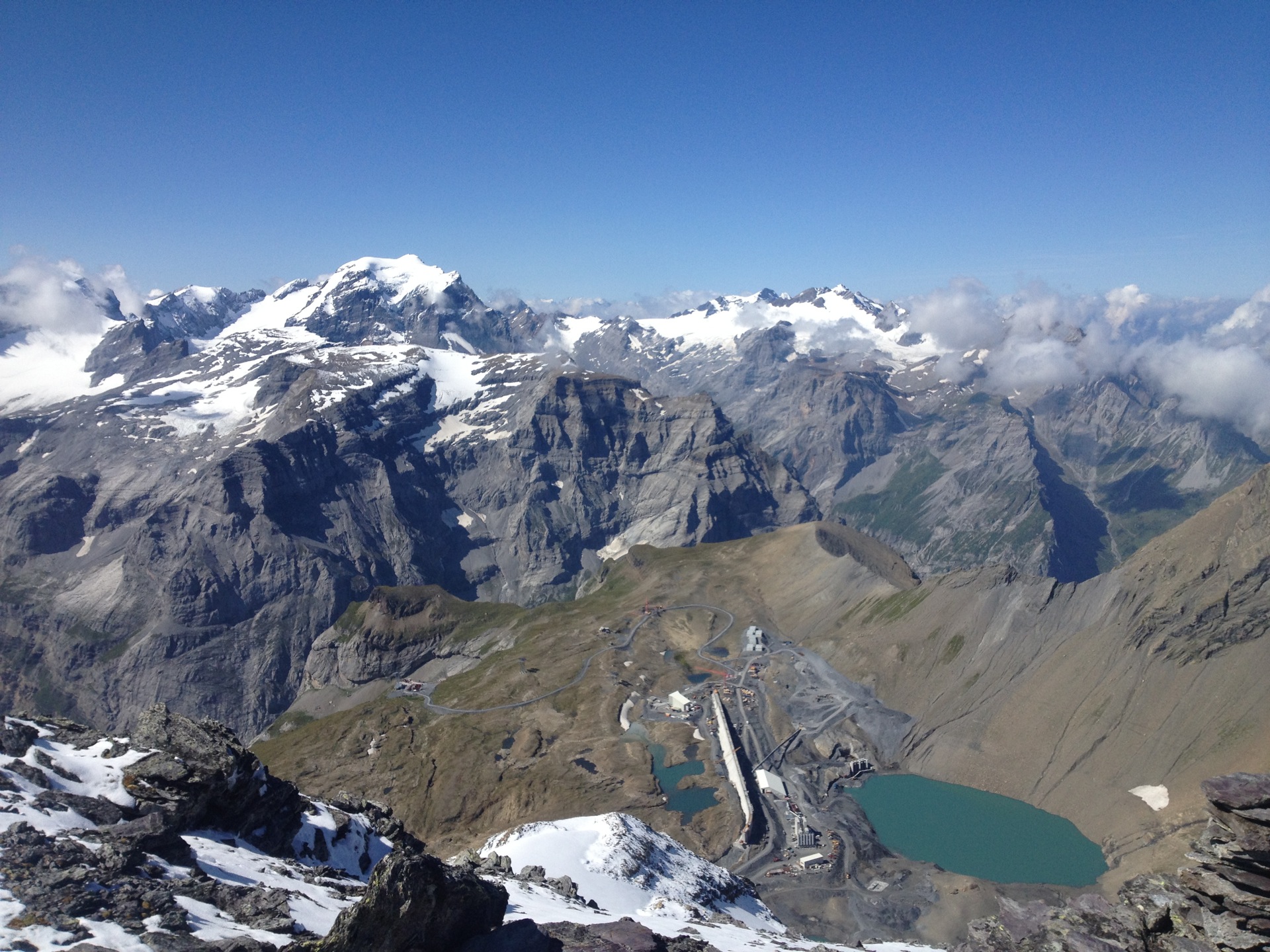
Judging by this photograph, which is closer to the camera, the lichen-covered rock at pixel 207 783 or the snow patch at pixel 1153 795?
the lichen-covered rock at pixel 207 783

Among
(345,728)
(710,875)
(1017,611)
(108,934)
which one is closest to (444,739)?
(345,728)

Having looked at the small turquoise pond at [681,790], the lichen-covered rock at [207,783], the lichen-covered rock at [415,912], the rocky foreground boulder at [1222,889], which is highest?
the rocky foreground boulder at [1222,889]

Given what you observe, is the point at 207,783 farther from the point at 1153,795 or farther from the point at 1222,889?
the point at 1153,795

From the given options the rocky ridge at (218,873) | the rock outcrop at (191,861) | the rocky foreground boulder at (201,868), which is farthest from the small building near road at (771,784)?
the rock outcrop at (191,861)

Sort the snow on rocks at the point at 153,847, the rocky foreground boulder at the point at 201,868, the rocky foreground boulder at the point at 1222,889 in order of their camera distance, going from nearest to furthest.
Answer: the rocky foreground boulder at the point at 1222,889, the rocky foreground boulder at the point at 201,868, the snow on rocks at the point at 153,847

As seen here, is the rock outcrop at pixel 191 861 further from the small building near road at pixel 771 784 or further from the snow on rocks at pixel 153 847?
the small building near road at pixel 771 784

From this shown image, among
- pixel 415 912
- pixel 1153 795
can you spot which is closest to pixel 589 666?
pixel 1153 795

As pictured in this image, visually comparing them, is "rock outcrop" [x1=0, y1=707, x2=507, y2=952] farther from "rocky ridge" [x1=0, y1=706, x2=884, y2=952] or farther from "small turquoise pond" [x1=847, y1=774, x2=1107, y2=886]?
"small turquoise pond" [x1=847, y1=774, x2=1107, y2=886]

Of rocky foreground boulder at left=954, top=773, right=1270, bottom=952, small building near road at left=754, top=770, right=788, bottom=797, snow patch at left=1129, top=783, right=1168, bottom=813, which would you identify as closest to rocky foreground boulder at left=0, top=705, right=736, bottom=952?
rocky foreground boulder at left=954, top=773, right=1270, bottom=952
